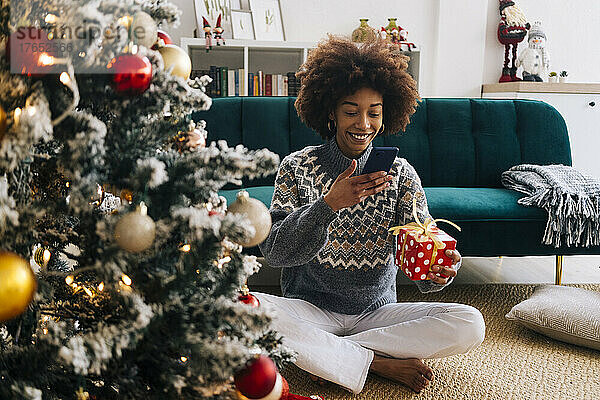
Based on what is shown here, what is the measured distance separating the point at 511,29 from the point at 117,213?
158 inches

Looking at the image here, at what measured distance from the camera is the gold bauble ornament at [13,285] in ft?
1.80

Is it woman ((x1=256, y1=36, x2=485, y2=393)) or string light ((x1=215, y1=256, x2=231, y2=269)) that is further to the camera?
woman ((x1=256, y1=36, x2=485, y2=393))

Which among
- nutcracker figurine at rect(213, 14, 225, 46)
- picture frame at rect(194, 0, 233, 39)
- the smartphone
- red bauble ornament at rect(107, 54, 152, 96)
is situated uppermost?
picture frame at rect(194, 0, 233, 39)

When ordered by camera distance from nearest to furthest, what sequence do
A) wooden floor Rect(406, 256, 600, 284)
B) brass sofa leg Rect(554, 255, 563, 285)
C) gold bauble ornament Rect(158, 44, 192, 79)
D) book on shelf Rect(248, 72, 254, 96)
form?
gold bauble ornament Rect(158, 44, 192, 79)
brass sofa leg Rect(554, 255, 563, 285)
wooden floor Rect(406, 256, 600, 284)
book on shelf Rect(248, 72, 254, 96)

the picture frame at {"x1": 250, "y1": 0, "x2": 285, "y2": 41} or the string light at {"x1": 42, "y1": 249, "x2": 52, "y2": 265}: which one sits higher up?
the picture frame at {"x1": 250, "y1": 0, "x2": 285, "y2": 41}

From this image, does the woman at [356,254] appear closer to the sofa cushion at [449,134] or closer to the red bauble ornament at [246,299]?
the red bauble ornament at [246,299]

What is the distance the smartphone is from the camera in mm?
1298

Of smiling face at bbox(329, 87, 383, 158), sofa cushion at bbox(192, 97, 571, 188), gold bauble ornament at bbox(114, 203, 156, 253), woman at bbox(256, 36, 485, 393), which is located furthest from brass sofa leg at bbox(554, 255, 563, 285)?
gold bauble ornament at bbox(114, 203, 156, 253)

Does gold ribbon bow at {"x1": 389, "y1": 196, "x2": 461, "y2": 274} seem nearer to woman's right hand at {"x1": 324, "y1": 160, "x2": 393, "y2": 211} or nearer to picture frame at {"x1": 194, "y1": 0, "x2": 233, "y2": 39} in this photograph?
woman's right hand at {"x1": 324, "y1": 160, "x2": 393, "y2": 211}

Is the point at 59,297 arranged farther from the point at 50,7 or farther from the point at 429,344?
the point at 429,344

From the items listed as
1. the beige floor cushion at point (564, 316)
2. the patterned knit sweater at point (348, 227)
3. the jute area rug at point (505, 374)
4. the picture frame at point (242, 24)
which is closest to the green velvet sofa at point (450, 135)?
the beige floor cushion at point (564, 316)

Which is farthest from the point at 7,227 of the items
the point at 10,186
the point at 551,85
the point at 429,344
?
the point at 551,85

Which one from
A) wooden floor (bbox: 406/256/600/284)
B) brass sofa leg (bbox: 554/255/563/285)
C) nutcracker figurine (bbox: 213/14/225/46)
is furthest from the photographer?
nutcracker figurine (bbox: 213/14/225/46)

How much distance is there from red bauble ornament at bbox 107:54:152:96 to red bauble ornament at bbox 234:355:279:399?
0.38 metres
